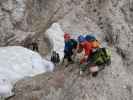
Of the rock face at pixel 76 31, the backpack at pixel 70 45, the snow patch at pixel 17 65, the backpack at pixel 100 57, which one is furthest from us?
the backpack at pixel 70 45

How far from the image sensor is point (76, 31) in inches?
421

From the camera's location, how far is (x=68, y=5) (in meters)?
11.2

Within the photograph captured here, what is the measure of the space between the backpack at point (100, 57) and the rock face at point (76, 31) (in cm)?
53

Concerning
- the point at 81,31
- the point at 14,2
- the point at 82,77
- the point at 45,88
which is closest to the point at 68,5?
the point at 81,31

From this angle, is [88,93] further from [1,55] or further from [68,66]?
[1,55]

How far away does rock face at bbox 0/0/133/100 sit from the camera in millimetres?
7426

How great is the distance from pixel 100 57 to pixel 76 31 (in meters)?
3.13

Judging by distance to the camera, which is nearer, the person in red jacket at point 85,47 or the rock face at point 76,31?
the rock face at point 76,31

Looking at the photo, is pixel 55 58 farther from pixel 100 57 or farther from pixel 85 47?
pixel 100 57

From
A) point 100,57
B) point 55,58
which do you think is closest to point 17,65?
point 55,58

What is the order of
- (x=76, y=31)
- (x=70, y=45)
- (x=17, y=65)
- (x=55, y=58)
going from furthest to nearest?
(x=76, y=31) → (x=55, y=58) → (x=70, y=45) → (x=17, y=65)

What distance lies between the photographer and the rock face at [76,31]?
24.4ft

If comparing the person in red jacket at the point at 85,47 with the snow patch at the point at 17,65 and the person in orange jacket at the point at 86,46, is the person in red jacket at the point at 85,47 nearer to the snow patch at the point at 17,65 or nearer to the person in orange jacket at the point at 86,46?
the person in orange jacket at the point at 86,46

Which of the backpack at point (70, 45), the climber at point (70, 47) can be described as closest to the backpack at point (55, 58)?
the climber at point (70, 47)
